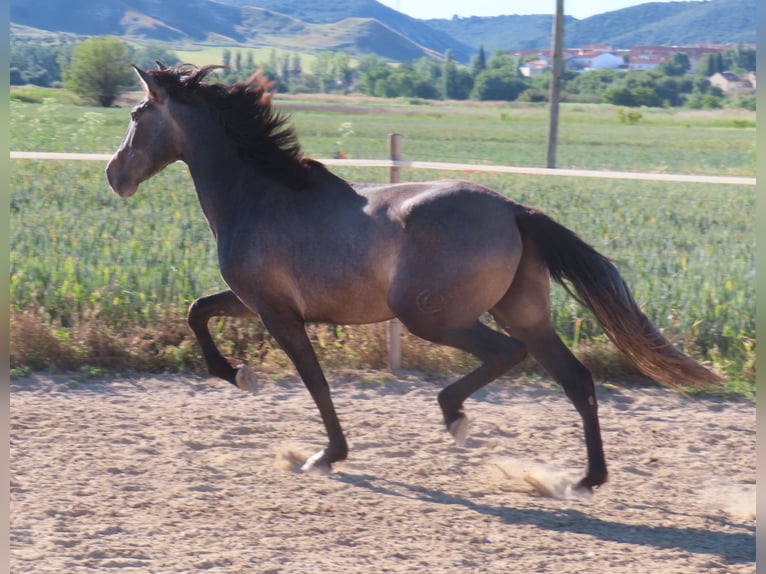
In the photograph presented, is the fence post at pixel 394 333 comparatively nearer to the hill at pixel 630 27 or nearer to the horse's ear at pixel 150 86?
the horse's ear at pixel 150 86

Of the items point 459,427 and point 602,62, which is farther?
point 602,62

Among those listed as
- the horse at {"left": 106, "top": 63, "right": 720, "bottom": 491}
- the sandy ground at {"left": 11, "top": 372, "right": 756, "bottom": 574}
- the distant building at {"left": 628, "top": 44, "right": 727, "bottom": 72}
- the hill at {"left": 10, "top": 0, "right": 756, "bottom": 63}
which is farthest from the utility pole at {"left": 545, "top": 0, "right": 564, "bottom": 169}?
the distant building at {"left": 628, "top": 44, "right": 727, "bottom": 72}

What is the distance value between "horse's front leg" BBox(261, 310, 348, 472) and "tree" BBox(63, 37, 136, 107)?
49.9 ft

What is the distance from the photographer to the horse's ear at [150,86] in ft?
15.0

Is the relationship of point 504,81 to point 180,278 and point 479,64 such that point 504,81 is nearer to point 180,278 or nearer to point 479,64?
point 479,64

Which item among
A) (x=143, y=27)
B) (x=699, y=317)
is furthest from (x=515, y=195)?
(x=143, y=27)

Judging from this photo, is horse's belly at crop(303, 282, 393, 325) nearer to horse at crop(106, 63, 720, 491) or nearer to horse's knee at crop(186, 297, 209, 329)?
horse at crop(106, 63, 720, 491)

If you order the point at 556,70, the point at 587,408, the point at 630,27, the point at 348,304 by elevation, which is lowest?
the point at 587,408

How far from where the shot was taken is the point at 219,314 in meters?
4.87

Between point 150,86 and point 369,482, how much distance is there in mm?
2143

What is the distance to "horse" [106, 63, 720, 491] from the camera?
13.4ft

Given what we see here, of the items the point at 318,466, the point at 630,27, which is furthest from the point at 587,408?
the point at 630,27

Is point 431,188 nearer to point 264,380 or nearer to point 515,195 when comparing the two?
point 264,380

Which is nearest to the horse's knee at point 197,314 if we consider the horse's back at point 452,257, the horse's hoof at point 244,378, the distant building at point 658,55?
the horse's hoof at point 244,378
